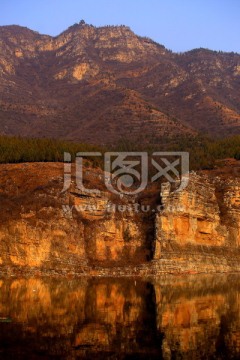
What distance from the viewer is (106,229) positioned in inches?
2901

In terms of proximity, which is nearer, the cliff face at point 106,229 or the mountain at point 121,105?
the cliff face at point 106,229

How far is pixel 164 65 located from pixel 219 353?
17528 cm

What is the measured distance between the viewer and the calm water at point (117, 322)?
2902 centimetres

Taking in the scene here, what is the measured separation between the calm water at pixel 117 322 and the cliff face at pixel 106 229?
42.3 feet

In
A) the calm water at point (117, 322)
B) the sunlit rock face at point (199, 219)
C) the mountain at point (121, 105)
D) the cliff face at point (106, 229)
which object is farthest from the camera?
the mountain at point (121, 105)

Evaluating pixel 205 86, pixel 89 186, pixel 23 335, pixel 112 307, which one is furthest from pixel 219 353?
pixel 205 86

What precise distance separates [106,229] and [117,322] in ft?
125

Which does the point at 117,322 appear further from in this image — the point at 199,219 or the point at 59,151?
the point at 59,151

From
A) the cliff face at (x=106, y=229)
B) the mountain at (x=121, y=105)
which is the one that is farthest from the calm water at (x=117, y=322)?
the mountain at (x=121, y=105)

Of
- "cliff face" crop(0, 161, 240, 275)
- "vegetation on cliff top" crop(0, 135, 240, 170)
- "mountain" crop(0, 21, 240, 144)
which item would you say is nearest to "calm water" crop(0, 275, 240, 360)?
"cliff face" crop(0, 161, 240, 275)

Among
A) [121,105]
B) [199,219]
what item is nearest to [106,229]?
[199,219]

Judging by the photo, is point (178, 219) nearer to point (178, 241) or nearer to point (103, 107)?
point (178, 241)

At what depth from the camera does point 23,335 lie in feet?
104

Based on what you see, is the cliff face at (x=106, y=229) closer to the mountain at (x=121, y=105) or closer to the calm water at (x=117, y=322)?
the calm water at (x=117, y=322)
